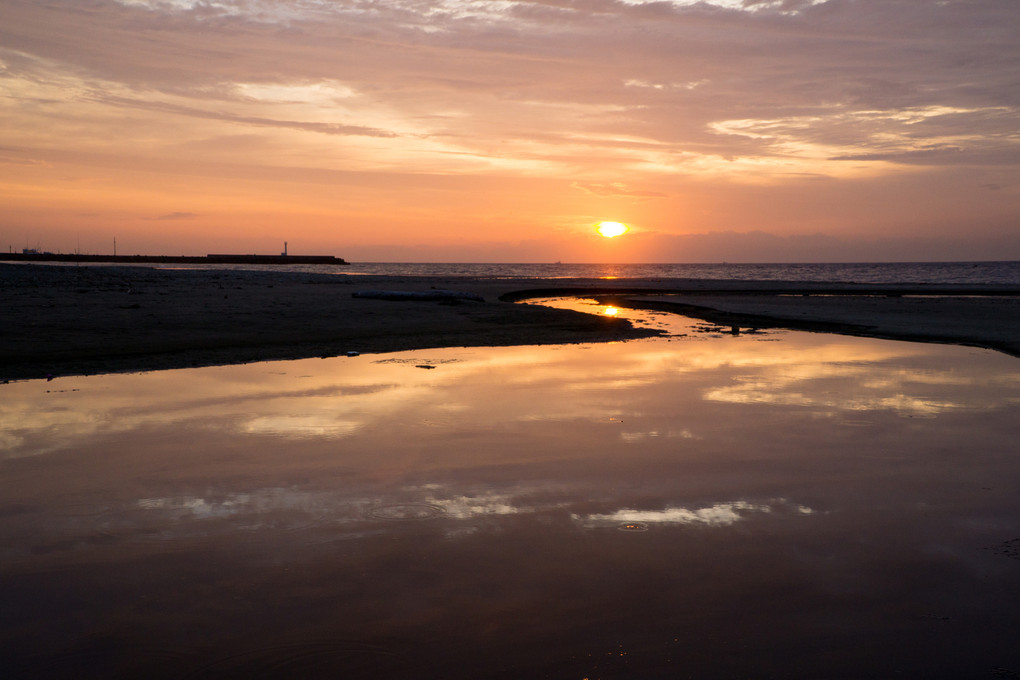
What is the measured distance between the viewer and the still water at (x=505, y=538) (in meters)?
4.08

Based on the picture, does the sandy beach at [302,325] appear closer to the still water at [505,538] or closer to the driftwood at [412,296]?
the driftwood at [412,296]

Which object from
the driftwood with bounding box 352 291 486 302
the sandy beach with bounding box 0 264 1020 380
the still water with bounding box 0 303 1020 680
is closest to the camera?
the still water with bounding box 0 303 1020 680

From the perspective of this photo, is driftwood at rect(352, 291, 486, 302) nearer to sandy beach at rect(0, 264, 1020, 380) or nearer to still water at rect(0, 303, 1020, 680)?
sandy beach at rect(0, 264, 1020, 380)

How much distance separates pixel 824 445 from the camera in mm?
8547

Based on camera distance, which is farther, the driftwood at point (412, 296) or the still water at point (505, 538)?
the driftwood at point (412, 296)

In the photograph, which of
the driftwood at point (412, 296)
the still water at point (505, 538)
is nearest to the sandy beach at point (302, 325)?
the driftwood at point (412, 296)

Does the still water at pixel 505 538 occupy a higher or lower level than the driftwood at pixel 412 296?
lower

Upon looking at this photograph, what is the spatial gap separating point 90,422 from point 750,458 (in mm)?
8341

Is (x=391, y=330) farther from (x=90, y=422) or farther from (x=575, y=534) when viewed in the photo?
(x=575, y=534)

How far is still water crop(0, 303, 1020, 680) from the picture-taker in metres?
4.08

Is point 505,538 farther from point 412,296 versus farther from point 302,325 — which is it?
point 412,296

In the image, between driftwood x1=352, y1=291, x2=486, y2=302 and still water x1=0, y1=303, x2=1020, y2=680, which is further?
driftwood x1=352, y1=291, x2=486, y2=302

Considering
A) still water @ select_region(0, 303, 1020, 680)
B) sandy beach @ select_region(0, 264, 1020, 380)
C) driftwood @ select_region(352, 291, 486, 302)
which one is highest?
driftwood @ select_region(352, 291, 486, 302)

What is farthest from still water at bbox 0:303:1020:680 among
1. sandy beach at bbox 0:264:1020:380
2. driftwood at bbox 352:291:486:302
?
driftwood at bbox 352:291:486:302
